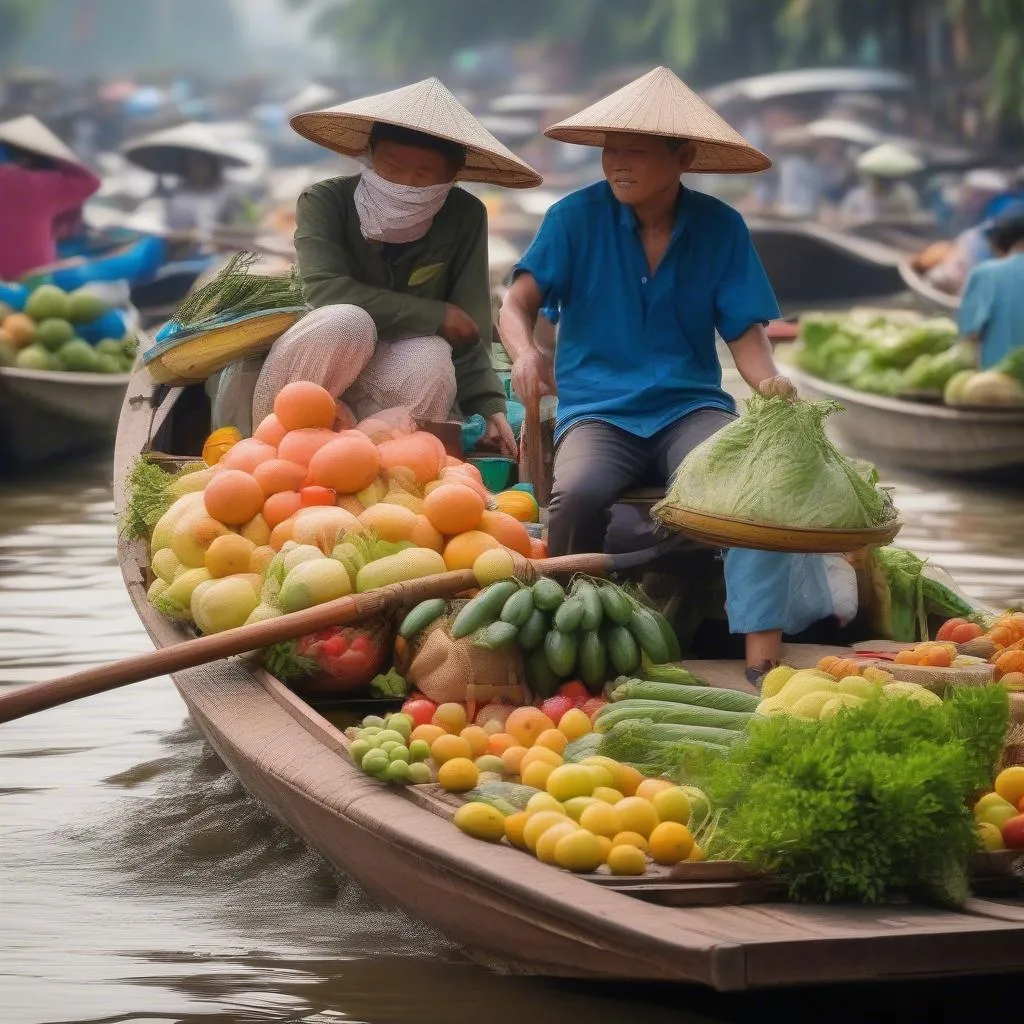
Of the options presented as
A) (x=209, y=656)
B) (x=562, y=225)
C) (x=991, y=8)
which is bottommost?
(x=209, y=656)

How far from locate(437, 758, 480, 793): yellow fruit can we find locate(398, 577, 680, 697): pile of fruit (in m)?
0.54

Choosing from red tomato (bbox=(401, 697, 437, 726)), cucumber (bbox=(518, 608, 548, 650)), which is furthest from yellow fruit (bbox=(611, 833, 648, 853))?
cucumber (bbox=(518, 608, 548, 650))

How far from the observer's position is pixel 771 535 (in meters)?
4.24

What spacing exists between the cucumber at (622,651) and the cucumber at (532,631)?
158 mm

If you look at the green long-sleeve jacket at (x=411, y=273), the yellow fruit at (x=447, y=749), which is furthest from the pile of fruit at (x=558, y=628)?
the green long-sleeve jacket at (x=411, y=273)

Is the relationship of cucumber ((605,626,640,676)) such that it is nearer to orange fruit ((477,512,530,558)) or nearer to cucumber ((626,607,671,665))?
cucumber ((626,607,671,665))

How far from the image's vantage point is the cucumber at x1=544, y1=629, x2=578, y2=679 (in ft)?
14.2

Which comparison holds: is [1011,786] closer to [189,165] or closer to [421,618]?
[421,618]

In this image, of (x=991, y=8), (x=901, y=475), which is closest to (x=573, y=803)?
(x=901, y=475)

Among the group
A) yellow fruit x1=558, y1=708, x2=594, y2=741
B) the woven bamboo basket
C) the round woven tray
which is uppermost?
the woven bamboo basket

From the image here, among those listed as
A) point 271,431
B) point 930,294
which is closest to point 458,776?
point 271,431

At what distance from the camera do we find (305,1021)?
11.8 ft

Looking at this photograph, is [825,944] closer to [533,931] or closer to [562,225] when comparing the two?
[533,931]

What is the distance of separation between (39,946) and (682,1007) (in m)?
1.34
